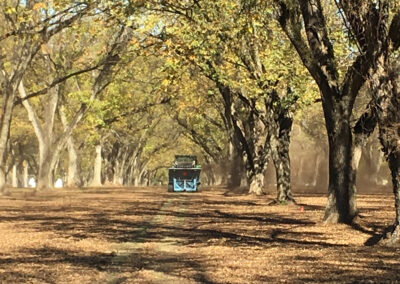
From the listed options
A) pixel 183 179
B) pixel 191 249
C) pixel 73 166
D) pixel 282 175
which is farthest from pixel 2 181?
pixel 191 249

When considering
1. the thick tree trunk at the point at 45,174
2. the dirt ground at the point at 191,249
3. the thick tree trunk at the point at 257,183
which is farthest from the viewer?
the thick tree trunk at the point at 45,174

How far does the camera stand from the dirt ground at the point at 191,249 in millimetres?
9047

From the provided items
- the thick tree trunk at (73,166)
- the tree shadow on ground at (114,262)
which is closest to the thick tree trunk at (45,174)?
the thick tree trunk at (73,166)

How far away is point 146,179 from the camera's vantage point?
105 m

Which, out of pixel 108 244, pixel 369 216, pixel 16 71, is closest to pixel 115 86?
pixel 16 71

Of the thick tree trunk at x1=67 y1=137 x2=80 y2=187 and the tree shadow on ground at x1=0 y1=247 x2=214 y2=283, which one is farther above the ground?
the thick tree trunk at x1=67 y1=137 x2=80 y2=187

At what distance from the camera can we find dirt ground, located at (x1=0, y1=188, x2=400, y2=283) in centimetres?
905

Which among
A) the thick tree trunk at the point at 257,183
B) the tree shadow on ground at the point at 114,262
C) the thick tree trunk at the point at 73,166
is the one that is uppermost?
the thick tree trunk at the point at 73,166

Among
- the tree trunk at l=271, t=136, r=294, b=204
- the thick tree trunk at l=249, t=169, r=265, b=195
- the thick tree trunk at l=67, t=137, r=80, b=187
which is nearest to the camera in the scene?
the tree trunk at l=271, t=136, r=294, b=204

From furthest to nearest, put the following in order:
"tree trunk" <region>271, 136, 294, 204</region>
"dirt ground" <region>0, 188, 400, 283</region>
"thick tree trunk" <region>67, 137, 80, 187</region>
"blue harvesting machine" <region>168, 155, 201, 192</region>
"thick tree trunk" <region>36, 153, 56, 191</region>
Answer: "thick tree trunk" <region>67, 137, 80, 187</region> → "blue harvesting machine" <region>168, 155, 201, 192</region> → "thick tree trunk" <region>36, 153, 56, 191</region> → "tree trunk" <region>271, 136, 294, 204</region> → "dirt ground" <region>0, 188, 400, 283</region>

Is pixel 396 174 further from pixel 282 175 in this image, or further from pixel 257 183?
A: pixel 257 183

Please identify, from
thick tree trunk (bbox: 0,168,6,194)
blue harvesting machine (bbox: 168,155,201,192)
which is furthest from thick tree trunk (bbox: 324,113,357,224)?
blue harvesting machine (bbox: 168,155,201,192)

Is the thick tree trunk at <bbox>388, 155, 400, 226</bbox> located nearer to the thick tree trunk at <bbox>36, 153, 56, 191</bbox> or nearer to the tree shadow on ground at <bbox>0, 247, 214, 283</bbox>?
the tree shadow on ground at <bbox>0, 247, 214, 283</bbox>

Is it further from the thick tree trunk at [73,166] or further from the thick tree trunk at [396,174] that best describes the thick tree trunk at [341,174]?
the thick tree trunk at [73,166]
